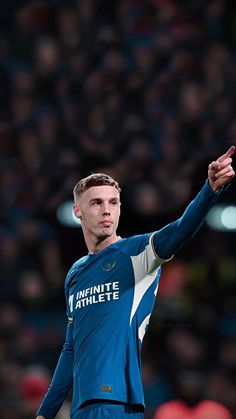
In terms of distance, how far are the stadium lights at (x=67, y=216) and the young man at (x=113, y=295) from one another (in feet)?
9.20

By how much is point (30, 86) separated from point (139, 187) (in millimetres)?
1379

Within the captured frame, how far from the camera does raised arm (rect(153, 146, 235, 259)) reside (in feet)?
7.13

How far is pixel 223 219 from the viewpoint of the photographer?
16.8 feet

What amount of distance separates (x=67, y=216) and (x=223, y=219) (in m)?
1.17

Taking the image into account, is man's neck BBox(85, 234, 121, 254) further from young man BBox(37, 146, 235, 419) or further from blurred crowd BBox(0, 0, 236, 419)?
blurred crowd BBox(0, 0, 236, 419)

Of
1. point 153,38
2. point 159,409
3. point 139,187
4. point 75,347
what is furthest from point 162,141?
point 75,347

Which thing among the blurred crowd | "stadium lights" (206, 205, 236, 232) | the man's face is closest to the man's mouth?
the man's face

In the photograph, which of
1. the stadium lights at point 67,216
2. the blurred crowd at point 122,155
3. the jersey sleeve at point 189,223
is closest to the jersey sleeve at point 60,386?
the jersey sleeve at point 189,223

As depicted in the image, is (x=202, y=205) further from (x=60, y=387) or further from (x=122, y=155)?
(x=122, y=155)

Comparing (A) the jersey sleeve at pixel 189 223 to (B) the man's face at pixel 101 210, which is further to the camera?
(B) the man's face at pixel 101 210

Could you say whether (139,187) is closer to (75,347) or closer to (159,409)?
(159,409)

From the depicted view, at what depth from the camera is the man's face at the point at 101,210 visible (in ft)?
8.35

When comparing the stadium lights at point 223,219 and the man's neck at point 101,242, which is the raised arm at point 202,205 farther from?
the stadium lights at point 223,219

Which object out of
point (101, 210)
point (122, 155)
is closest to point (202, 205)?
point (101, 210)
